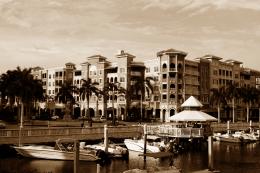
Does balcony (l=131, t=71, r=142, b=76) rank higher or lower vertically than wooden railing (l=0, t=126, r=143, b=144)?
higher

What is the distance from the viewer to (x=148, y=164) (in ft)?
159

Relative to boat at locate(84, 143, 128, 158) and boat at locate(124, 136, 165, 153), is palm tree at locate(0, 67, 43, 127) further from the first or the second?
boat at locate(84, 143, 128, 158)

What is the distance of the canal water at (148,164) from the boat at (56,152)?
71 cm

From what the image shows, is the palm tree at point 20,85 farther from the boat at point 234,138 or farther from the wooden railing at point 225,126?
the boat at point 234,138

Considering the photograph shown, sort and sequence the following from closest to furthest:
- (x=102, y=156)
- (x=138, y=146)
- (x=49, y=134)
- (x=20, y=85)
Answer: (x=102, y=156), (x=49, y=134), (x=138, y=146), (x=20, y=85)

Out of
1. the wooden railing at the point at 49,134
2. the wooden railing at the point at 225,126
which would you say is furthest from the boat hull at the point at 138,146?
the wooden railing at the point at 225,126

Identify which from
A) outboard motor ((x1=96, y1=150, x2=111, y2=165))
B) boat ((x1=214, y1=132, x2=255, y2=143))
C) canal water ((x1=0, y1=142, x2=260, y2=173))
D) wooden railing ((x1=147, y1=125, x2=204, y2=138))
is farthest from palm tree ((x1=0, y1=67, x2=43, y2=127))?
boat ((x1=214, y1=132, x2=255, y2=143))

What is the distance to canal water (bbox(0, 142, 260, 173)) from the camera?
43281 millimetres

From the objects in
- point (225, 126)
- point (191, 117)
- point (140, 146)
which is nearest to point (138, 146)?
point (140, 146)

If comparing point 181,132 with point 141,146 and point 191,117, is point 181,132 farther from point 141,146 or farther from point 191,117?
point 141,146

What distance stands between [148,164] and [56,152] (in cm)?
1046

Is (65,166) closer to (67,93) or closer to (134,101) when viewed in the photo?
(67,93)

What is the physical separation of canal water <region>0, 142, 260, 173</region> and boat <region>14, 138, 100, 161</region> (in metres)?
0.71

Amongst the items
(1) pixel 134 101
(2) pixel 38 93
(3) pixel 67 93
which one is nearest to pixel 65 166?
(2) pixel 38 93
